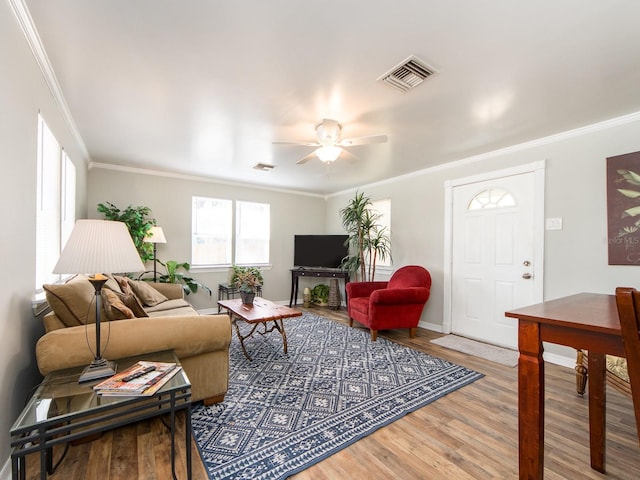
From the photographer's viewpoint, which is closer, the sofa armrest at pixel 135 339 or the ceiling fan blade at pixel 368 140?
the sofa armrest at pixel 135 339

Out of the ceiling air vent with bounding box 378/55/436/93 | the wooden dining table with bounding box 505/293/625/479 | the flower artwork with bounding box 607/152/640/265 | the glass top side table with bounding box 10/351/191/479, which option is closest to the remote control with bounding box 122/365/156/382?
the glass top side table with bounding box 10/351/191/479

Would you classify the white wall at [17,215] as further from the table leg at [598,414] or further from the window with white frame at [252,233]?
the window with white frame at [252,233]

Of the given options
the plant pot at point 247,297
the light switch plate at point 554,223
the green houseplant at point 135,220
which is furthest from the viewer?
the green houseplant at point 135,220

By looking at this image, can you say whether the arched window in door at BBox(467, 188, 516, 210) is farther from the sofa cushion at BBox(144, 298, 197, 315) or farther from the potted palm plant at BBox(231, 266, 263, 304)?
the sofa cushion at BBox(144, 298, 197, 315)

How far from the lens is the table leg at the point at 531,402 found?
127 centimetres

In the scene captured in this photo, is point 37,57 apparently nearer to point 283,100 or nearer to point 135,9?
point 135,9

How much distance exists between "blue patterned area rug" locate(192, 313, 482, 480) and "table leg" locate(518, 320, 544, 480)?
865 mm

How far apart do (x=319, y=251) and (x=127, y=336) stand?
411cm

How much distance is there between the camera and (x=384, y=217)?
202 inches

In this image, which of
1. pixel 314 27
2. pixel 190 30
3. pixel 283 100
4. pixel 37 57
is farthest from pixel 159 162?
pixel 314 27

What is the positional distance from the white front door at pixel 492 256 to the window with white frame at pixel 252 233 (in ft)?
11.2

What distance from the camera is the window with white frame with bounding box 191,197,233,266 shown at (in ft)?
16.4

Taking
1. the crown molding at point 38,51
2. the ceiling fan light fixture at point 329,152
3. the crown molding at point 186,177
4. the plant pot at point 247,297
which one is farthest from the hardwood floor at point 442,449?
the crown molding at point 186,177

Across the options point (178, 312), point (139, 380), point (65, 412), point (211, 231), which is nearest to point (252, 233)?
point (211, 231)
